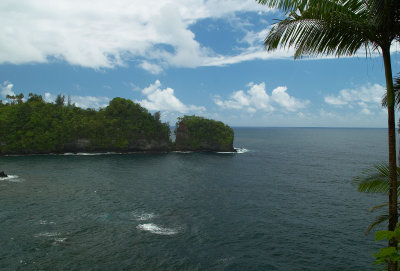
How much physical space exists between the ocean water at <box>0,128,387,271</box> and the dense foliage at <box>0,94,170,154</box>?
3602cm

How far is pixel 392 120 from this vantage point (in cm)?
676

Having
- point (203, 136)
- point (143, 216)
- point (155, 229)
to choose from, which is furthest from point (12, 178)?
point (203, 136)

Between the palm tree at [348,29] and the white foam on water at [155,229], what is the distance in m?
26.8

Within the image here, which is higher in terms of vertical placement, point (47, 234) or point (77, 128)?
point (77, 128)

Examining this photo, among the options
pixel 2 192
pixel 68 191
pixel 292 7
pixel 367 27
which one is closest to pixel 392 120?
pixel 367 27

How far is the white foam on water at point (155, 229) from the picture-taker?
1207 inches

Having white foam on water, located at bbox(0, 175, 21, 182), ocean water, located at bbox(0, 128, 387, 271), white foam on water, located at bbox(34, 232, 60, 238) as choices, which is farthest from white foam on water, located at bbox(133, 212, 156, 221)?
white foam on water, located at bbox(0, 175, 21, 182)

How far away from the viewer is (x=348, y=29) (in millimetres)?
6508

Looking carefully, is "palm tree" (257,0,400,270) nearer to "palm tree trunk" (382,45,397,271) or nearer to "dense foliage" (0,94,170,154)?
"palm tree trunk" (382,45,397,271)

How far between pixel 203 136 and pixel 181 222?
8354cm

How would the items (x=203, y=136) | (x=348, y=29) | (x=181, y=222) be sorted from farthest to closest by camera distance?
(x=203, y=136) < (x=181, y=222) < (x=348, y=29)

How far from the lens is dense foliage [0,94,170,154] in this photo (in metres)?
94.5

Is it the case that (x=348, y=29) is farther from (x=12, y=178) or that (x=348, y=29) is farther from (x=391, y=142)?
(x=12, y=178)

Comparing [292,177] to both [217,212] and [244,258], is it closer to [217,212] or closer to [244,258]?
[217,212]
